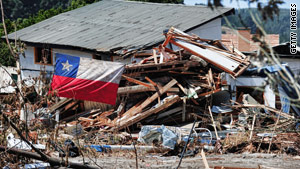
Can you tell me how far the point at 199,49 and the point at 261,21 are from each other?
11.8 metres

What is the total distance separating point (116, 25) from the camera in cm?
2316

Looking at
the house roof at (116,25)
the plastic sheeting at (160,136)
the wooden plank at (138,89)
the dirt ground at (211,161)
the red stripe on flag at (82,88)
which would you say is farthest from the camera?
the house roof at (116,25)

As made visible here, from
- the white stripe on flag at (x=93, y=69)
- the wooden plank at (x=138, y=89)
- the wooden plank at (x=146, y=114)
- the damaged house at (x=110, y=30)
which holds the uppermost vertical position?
the damaged house at (x=110, y=30)

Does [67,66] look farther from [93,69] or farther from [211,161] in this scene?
[211,161]

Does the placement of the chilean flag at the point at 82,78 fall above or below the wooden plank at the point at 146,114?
above

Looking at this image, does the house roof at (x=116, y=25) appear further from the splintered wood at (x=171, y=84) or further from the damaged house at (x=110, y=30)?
the splintered wood at (x=171, y=84)

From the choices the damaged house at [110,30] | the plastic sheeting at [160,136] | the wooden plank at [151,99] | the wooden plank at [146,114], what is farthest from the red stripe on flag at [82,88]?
the damaged house at [110,30]

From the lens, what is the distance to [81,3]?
3556 centimetres

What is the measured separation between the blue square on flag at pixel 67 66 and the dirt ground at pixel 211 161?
14.9 ft

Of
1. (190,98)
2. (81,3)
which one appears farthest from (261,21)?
(81,3)

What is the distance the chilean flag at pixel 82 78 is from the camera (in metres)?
15.0

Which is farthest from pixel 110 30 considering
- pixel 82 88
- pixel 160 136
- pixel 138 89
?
pixel 160 136

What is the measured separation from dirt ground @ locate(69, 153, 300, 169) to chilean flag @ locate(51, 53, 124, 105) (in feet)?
13.0

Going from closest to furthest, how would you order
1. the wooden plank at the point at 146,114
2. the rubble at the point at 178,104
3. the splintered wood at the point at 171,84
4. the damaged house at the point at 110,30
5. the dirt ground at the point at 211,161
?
the dirt ground at the point at 211,161 < the rubble at the point at 178,104 < the wooden plank at the point at 146,114 < the splintered wood at the point at 171,84 < the damaged house at the point at 110,30
